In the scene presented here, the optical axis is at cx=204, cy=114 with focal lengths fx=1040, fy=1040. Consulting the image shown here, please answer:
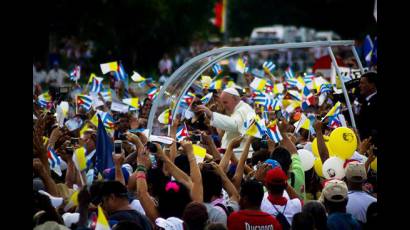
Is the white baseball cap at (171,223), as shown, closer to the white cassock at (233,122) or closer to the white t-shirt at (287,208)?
the white t-shirt at (287,208)

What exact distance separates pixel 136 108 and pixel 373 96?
12.8 feet

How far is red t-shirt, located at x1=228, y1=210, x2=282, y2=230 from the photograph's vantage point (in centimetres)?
763

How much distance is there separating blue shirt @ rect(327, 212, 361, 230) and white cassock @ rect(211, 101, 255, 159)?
4305 millimetres

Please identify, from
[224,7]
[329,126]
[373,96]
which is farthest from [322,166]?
[224,7]

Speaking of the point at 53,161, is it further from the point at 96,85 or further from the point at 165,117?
the point at 96,85

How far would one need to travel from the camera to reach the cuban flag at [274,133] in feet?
33.8

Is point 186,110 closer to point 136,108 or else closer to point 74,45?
point 136,108

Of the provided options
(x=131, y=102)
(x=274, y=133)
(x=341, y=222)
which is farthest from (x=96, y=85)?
(x=341, y=222)

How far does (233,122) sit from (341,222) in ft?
16.2

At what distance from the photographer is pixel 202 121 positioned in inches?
527

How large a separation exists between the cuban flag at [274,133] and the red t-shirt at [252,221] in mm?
2625

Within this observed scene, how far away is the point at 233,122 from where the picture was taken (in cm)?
1254

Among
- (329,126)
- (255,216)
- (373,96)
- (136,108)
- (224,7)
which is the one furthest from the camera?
(224,7)

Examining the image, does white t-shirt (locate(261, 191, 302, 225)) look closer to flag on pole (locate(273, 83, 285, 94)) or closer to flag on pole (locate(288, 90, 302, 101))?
flag on pole (locate(288, 90, 302, 101))
